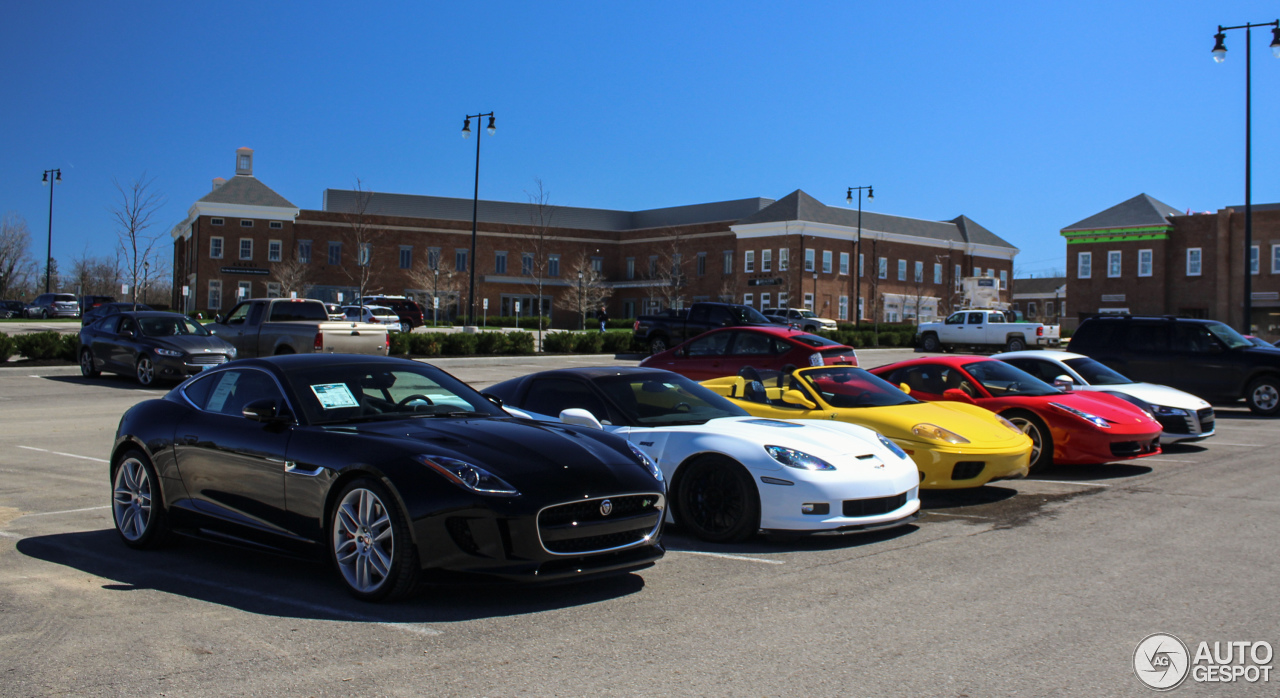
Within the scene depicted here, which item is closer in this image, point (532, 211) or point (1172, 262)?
point (1172, 262)

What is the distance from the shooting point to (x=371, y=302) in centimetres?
5338

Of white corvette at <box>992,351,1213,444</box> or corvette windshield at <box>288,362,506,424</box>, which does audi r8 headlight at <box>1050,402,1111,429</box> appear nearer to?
white corvette at <box>992,351,1213,444</box>

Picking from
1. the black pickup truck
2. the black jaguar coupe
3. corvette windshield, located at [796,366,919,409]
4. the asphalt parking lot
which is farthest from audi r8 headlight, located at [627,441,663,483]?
the black pickup truck

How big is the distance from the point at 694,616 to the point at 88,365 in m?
21.0

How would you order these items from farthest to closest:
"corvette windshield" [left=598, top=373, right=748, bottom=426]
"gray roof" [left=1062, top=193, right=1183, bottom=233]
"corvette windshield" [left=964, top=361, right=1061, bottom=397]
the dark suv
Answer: "gray roof" [left=1062, top=193, right=1183, bottom=233], the dark suv, "corvette windshield" [left=964, top=361, right=1061, bottom=397], "corvette windshield" [left=598, top=373, right=748, bottom=426]

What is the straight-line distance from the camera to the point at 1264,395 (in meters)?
18.2

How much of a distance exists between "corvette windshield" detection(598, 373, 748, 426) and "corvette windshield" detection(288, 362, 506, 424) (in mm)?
1579

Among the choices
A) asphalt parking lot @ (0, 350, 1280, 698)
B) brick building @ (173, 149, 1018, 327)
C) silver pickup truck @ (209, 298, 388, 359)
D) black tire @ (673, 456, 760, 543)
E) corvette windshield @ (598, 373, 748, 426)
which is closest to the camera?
asphalt parking lot @ (0, 350, 1280, 698)

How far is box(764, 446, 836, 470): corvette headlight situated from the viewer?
6.71 meters

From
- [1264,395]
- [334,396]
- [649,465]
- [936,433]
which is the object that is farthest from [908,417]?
[1264,395]

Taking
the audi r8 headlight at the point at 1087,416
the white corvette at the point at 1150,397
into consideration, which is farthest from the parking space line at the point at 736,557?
the white corvette at the point at 1150,397

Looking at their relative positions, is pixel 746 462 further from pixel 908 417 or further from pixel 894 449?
pixel 908 417

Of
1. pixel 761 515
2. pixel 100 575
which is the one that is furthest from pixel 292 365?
pixel 761 515

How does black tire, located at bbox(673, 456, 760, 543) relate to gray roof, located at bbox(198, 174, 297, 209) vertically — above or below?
below
